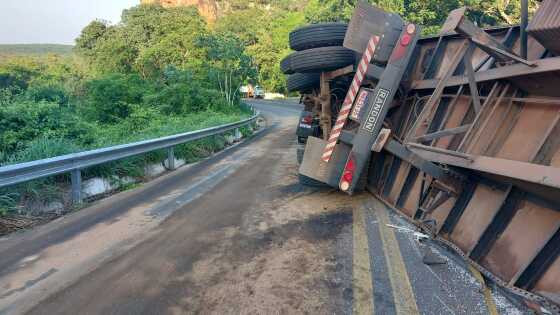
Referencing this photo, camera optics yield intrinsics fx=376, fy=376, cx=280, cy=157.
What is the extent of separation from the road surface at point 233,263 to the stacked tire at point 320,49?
2.19 metres

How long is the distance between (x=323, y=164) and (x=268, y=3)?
10816 cm

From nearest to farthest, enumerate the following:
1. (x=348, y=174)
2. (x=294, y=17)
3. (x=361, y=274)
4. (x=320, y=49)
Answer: (x=361, y=274) < (x=348, y=174) < (x=320, y=49) < (x=294, y=17)

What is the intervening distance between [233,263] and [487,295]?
2.30 meters

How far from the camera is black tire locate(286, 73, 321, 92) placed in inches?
289

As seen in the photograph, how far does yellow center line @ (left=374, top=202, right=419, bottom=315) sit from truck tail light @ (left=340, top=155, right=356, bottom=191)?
0.64 meters

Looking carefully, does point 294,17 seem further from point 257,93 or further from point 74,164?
point 74,164

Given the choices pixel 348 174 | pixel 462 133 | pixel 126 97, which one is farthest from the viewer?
pixel 126 97

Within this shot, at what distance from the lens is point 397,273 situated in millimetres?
3541

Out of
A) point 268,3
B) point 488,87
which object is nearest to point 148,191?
point 488,87

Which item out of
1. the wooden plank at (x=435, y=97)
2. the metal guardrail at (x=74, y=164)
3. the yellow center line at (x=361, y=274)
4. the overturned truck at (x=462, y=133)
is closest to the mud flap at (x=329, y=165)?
the overturned truck at (x=462, y=133)

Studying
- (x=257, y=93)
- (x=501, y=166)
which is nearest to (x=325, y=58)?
(x=501, y=166)

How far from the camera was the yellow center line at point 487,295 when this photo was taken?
9.62ft

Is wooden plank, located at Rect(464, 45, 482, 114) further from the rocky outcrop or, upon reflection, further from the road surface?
the rocky outcrop

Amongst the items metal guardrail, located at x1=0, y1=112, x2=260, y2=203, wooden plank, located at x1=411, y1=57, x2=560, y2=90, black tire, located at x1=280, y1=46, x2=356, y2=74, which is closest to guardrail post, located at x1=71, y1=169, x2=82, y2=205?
metal guardrail, located at x1=0, y1=112, x2=260, y2=203
